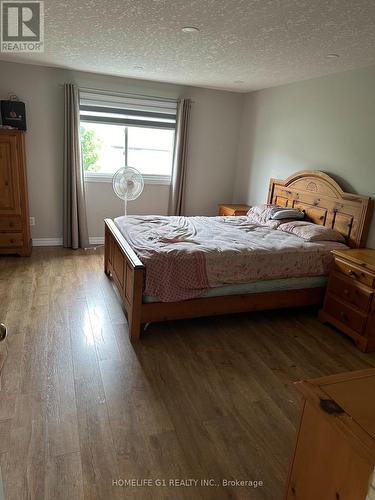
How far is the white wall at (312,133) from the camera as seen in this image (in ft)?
11.2

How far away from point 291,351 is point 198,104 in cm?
397

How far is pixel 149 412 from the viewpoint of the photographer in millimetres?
2068

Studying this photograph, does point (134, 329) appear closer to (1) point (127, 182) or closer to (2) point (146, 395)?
(2) point (146, 395)

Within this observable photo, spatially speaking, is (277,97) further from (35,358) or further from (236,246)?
(35,358)

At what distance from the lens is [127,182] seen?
4.37 m

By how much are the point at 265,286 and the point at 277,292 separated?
0.16 meters

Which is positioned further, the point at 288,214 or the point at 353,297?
the point at 288,214

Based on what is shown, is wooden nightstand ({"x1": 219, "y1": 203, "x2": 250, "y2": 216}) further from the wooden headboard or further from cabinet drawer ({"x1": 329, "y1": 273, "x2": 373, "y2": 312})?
cabinet drawer ({"x1": 329, "y1": 273, "x2": 373, "y2": 312})

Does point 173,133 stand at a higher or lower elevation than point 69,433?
higher

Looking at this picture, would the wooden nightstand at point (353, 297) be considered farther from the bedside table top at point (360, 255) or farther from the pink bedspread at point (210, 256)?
the pink bedspread at point (210, 256)

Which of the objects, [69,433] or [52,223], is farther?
[52,223]

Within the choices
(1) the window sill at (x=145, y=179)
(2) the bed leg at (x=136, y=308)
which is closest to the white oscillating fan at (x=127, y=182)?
(1) the window sill at (x=145, y=179)

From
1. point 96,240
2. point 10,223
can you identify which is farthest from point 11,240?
point 96,240

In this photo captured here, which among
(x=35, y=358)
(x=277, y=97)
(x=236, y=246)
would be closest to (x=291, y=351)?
(x=236, y=246)
